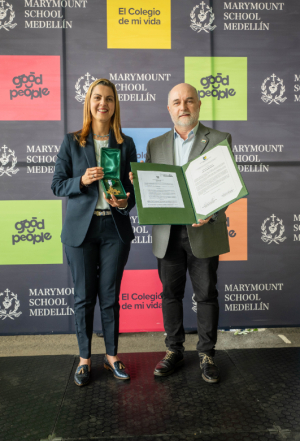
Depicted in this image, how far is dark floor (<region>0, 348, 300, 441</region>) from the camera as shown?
149 cm

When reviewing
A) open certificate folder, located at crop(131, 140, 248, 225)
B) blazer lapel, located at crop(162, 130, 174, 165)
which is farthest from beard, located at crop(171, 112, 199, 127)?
open certificate folder, located at crop(131, 140, 248, 225)

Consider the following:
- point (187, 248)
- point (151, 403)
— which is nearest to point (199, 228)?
point (187, 248)

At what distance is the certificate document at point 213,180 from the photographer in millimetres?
1688

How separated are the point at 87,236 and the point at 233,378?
124cm

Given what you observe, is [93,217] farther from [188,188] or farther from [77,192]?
[188,188]

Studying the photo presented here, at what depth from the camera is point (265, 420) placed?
5.11 feet

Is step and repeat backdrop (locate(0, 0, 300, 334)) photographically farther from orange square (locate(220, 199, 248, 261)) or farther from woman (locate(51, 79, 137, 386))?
woman (locate(51, 79, 137, 386))

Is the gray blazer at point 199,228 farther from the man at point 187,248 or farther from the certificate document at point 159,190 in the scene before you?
the certificate document at point 159,190

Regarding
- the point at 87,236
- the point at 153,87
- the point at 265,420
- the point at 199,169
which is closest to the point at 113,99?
the point at 199,169

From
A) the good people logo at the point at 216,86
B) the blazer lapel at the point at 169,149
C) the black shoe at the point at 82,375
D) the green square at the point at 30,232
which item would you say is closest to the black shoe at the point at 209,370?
the black shoe at the point at 82,375

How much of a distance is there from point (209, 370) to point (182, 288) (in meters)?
0.51

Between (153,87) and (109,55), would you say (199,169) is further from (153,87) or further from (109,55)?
(109,55)

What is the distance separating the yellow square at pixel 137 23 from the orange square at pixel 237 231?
157 centimetres

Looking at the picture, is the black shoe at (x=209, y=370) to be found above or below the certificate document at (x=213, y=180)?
below
